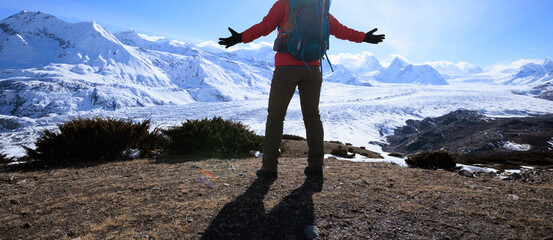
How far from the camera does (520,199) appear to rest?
2400mm

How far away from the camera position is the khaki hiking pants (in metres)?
2.91

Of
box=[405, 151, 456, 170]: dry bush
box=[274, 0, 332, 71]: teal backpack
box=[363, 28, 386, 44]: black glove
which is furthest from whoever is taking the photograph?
box=[405, 151, 456, 170]: dry bush

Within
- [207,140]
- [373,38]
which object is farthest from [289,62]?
[207,140]

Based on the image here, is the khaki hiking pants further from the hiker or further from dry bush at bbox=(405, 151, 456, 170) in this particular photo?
dry bush at bbox=(405, 151, 456, 170)

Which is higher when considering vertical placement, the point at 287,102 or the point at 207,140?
the point at 287,102

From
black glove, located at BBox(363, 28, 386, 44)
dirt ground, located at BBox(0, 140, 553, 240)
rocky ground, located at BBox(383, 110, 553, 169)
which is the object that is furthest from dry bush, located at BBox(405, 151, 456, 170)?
rocky ground, located at BBox(383, 110, 553, 169)

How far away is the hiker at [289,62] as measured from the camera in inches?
112

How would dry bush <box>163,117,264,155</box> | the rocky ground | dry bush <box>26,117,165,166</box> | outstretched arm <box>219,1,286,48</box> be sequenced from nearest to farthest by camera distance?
outstretched arm <box>219,1,286,48</box>, dry bush <box>26,117,165,166</box>, dry bush <box>163,117,264,155</box>, the rocky ground

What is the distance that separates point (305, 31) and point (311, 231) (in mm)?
1955

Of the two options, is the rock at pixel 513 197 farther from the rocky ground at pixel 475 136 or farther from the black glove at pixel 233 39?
the rocky ground at pixel 475 136

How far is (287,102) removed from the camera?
2.99 m

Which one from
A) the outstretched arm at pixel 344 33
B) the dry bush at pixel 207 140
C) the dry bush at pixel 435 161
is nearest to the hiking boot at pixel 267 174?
the outstretched arm at pixel 344 33

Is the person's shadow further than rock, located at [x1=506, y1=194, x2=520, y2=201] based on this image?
No

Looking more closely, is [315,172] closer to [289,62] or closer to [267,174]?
[267,174]
